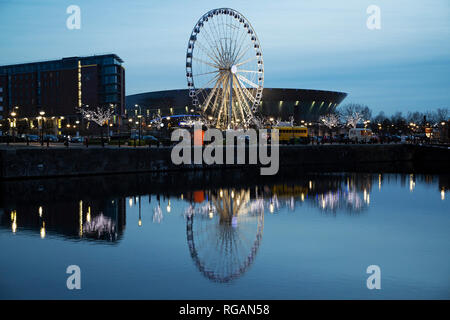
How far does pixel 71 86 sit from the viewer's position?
12638 cm

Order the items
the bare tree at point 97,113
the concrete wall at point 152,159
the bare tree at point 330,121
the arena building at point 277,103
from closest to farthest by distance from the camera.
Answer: the concrete wall at point 152,159 < the bare tree at point 97,113 < the bare tree at point 330,121 < the arena building at point 277,103

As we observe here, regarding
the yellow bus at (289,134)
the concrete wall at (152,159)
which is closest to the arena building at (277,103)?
the yellow bus at (289,134)

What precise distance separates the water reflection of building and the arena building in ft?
365

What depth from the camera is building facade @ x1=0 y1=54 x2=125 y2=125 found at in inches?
4951

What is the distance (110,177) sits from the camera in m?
43.8

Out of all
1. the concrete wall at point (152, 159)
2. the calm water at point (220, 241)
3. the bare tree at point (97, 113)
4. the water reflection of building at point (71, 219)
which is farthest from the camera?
the bare tree at point (97, 113)

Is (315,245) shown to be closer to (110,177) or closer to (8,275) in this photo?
(8,275)

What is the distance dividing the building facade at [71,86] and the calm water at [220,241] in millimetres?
90766

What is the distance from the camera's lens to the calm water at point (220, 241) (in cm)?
1444

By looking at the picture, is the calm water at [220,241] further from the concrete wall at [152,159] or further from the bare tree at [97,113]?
the bare tree at [97,113]

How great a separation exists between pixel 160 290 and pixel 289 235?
918 cm

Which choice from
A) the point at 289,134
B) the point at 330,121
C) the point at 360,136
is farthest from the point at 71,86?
the point at 360,136

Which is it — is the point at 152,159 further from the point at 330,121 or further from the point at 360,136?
the point at 330,121

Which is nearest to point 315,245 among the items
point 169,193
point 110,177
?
point 169,193
